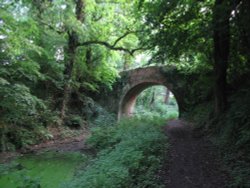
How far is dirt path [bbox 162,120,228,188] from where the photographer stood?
474cm

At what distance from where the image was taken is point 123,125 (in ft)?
33.0

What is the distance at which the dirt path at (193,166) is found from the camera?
4.74 metres

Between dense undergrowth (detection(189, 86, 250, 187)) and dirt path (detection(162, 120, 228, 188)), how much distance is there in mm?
231

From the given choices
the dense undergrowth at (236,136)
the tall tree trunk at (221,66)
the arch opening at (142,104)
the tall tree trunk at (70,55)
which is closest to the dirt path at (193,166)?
the dense undergrowth at (236,136)

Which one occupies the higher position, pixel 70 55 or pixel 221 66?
pixel 70 55

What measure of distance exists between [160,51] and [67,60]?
5.81m

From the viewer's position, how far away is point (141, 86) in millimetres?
17125

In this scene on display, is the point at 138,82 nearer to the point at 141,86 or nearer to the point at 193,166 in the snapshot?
the point at 141,86

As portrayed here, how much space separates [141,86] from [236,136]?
10.9 meters

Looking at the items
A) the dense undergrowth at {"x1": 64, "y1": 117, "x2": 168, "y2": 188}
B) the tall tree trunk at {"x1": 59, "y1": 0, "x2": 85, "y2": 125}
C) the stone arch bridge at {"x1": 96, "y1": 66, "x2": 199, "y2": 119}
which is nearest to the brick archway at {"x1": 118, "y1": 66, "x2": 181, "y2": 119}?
the stone arch bridge at {"x1": 96, "y1": 66, "x2": 199, "y2": 119}

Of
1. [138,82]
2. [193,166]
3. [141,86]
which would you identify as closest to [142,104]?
[141,86]

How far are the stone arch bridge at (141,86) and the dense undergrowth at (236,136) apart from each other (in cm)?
507

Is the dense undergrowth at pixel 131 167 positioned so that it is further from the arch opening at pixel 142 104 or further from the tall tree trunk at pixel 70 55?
the arch opening at pixel 142 104

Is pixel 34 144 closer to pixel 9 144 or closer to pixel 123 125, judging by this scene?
pixel 9 144
